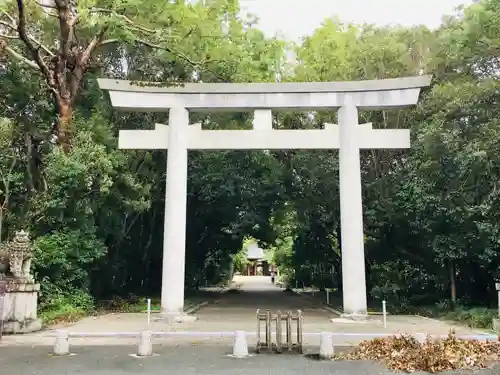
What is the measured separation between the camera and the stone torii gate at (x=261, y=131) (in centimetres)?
1602

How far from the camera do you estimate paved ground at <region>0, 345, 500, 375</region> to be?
8328 mm

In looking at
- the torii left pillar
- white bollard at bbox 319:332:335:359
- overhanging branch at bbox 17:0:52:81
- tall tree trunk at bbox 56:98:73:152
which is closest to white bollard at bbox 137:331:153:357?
white bollard at bbox 319:332:335:359

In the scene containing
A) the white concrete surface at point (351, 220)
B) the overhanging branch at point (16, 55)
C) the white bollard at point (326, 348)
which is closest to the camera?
the white bollard at point (326, 348)

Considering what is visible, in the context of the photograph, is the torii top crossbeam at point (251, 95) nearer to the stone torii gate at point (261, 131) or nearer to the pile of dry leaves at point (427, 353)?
the stone torii gate at point (261, 131)

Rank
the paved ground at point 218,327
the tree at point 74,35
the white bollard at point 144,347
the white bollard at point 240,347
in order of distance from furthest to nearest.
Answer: the tree at point 74,35 < the paved ground at point 218,327 < the white bollard at point 144,347 < the white bollard at point 240,347

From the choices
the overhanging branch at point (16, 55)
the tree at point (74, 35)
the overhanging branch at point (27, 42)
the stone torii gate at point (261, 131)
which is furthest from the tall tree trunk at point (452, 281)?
the overhanging branch at point (16, 55)

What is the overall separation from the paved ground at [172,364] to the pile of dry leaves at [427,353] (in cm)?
36

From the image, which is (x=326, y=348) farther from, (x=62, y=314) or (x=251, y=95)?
(x=62, y=314)

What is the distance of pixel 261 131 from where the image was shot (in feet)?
54.1

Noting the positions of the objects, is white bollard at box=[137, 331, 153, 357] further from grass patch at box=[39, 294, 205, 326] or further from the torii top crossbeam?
the torii top crossbeam

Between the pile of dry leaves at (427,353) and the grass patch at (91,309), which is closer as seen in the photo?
the pile of dry leaves at (427,353)

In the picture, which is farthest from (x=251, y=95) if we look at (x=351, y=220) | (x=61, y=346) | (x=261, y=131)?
(x=61, y=346)

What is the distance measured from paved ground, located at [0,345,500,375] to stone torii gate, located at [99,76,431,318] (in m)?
6.03

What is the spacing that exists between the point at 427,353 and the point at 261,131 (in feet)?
A: 31.6
